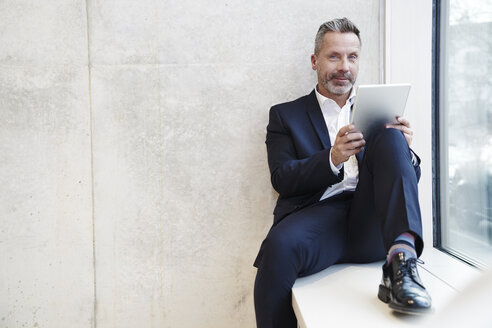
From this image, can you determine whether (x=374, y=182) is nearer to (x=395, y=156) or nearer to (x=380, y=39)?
(x=395, y=156)

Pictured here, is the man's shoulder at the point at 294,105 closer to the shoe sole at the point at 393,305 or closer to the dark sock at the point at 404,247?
the dark sock at the point at 404,247

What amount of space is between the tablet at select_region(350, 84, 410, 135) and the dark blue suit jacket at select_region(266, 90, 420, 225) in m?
0.23

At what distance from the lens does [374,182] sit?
1693mm

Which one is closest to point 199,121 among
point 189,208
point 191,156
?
point 191,156

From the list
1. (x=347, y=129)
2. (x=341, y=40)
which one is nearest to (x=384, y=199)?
(x=347, y=129)

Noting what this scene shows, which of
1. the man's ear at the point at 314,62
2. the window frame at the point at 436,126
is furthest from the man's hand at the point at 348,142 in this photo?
Result: the window frame at the point at 436,126

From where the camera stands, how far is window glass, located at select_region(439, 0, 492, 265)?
1891 mm

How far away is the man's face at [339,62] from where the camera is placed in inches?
84.7

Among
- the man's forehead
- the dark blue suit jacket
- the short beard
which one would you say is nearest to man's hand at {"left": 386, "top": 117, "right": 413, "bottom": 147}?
the dark blue suit jacket

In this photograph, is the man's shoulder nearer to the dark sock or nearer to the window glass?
the window glass

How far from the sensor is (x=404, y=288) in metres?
1.33

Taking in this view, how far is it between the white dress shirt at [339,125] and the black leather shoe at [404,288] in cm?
67

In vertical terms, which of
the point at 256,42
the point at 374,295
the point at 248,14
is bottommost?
the point at 374,295

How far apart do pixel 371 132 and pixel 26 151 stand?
180 cm
